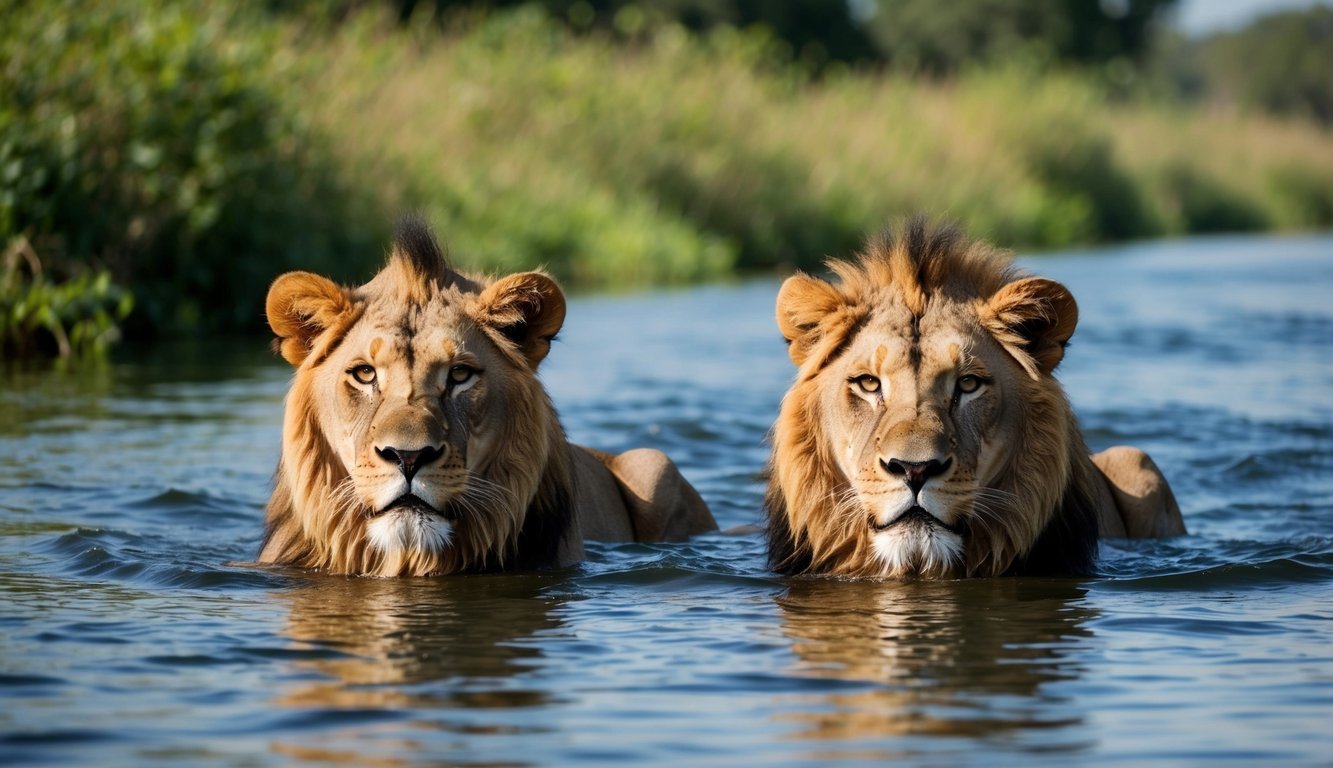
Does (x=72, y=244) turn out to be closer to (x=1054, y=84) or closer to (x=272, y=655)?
(x=272, y=655)

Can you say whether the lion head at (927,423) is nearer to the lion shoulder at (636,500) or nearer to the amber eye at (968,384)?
the amber eye at (968,384)

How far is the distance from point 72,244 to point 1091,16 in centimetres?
4936

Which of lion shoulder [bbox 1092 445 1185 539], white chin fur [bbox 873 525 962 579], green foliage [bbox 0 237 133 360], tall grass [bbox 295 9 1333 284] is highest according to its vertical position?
tall grass [bbox 295 9 1333 284]

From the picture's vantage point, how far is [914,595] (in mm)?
5887

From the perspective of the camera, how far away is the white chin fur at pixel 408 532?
5828 millimetres

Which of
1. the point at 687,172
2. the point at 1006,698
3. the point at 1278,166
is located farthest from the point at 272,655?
the point at 1278,166

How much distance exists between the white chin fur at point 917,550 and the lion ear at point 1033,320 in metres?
0.58

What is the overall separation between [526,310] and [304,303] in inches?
26.6

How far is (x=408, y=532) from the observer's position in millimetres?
5840

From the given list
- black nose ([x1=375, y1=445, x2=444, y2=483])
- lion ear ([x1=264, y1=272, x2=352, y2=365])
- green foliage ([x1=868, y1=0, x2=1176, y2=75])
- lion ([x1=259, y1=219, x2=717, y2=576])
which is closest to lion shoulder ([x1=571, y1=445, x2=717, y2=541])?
lion ([x1=259, y1=219, x2=717, y2=576])

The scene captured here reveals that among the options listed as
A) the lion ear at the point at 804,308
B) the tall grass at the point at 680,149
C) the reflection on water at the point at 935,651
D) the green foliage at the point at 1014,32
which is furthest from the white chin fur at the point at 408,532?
the green foliage at the point at 1014,32

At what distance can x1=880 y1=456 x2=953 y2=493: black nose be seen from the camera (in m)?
5.57

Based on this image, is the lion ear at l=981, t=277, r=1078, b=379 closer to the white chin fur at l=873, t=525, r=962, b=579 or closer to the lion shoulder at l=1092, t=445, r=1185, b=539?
the white chin fur at l=873, t=525, r=962, b=579

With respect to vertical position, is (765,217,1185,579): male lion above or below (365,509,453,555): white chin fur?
above
